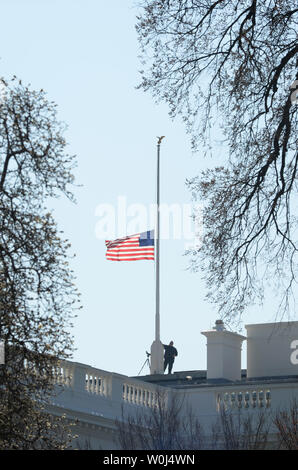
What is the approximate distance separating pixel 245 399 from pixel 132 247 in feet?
36.1

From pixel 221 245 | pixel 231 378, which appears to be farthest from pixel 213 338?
pixel 221 245

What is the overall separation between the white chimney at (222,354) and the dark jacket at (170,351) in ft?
4.76

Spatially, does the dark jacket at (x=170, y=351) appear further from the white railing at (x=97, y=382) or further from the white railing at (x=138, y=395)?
the white railing at (x=97, y=382)

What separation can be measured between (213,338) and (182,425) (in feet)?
35.8

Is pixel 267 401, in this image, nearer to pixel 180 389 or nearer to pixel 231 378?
pixel 180 389

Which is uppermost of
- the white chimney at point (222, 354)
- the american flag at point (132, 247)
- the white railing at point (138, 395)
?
the american flag at point (132, 247)

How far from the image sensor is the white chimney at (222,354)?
157 feet

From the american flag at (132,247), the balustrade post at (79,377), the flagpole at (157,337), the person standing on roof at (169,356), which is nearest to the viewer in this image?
the balustrade post at (79,377)

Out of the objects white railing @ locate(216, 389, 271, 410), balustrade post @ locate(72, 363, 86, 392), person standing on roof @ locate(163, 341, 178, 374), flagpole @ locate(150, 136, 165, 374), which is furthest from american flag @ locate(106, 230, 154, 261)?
balustrade post @ locate(72, 363, 86, 392)

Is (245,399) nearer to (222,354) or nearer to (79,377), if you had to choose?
(79,377)

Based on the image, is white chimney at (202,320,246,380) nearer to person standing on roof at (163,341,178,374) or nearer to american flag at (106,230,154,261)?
person standing on roof at (163,341,178,374)

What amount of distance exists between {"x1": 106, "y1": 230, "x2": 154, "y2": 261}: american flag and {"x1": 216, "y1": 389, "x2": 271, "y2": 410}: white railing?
946 centimetres

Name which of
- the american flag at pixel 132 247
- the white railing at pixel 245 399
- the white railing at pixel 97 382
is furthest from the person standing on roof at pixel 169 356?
the white railing at pixel 97 382

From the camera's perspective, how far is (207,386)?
4109 centimetres
